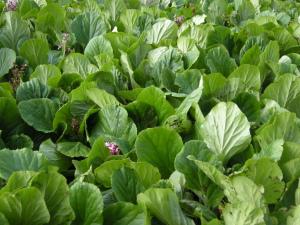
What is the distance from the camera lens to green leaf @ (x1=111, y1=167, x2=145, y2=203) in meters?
1.30

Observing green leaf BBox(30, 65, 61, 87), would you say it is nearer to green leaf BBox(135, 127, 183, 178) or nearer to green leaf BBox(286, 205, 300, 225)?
green leaf BBox(135, 127, 183, 178)

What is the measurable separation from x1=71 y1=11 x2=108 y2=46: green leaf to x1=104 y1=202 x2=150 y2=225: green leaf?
4.20ft

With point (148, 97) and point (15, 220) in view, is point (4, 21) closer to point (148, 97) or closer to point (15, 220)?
point (148, 97)

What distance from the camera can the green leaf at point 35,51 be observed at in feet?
7.02

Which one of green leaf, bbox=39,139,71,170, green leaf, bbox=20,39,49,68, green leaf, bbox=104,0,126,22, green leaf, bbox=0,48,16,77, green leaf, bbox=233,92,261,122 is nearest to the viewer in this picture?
green leaf, bbox=39,139,71,170

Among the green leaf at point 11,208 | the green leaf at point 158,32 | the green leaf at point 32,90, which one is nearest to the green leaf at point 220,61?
the green leaf at point 158,32

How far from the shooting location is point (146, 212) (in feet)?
3.88

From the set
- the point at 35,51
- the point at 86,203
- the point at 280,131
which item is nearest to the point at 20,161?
the point at 86,203

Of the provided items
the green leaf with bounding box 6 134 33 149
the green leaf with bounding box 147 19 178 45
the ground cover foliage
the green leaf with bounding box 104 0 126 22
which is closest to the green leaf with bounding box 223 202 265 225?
the ground cover foliage

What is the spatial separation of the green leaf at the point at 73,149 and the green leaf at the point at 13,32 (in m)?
0.80

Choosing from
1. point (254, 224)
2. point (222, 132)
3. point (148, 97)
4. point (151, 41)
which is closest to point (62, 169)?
point (148, 97)

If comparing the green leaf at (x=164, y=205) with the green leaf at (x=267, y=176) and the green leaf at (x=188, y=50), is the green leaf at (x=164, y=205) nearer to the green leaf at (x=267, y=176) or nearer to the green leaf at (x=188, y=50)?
the green leaf at (x=267, y=176)

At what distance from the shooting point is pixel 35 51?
7.07 feet

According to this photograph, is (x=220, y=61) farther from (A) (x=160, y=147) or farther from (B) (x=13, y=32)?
(B) (x=13, y=32)
